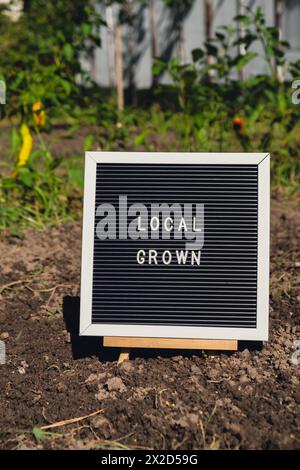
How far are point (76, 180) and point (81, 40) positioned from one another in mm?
1367

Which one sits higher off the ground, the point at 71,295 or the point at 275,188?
the point at 275,188

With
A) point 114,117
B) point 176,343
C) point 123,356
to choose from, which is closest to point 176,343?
point 176,343

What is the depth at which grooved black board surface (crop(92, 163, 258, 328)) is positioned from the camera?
Answer: 86.9 inches

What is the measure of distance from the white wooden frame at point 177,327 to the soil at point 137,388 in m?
0.12

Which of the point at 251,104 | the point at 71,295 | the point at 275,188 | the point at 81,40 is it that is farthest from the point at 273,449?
the point at 81,40

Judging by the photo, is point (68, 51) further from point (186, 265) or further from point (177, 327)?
point (177, 327)

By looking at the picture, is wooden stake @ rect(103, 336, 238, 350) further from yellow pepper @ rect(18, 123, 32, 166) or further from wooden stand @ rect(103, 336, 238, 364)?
yellow pepper @ rect(18, 123, 32, 166)

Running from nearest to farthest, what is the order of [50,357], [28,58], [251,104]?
[50,357] < [251,104] < [28,58]

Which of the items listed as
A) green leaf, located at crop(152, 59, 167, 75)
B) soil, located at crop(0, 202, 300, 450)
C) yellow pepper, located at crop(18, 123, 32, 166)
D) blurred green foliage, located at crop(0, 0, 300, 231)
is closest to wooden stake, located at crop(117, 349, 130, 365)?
soil, located at crop(0, 202, 300, 450)

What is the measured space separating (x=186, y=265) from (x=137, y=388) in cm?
41

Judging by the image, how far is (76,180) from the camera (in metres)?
3.56

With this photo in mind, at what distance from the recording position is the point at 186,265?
2.23 meters

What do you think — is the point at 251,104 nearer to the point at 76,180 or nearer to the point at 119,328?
the point at 76,180

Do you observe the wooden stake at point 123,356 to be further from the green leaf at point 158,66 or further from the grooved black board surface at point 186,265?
the green leaf at point 158,66
